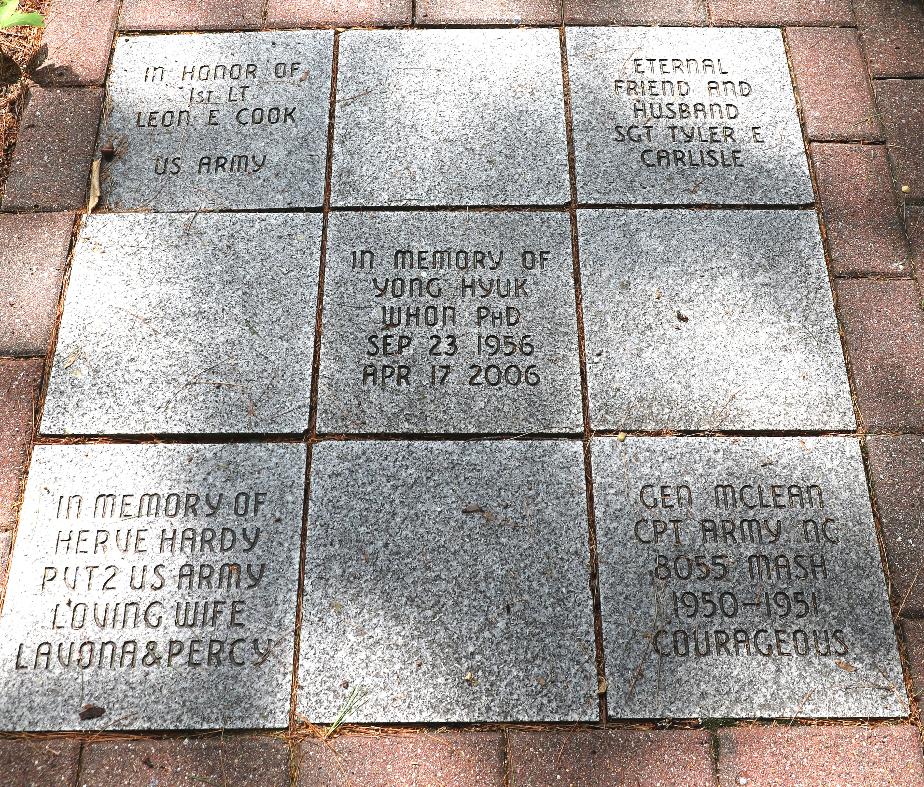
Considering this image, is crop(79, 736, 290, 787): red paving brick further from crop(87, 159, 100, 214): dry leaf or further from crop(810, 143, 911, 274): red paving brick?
crop(810, 143, 911, 274): red paving brick

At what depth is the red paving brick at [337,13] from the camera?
312cm

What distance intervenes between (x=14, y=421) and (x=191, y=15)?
177 cm

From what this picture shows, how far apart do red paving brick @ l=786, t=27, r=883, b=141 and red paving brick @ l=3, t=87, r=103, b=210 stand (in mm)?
2730

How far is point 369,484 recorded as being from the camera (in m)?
2.39

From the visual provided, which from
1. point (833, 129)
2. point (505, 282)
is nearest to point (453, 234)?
point (505, 282)

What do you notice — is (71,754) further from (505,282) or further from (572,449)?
(505,282)

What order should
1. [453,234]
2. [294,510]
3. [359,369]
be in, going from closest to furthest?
1. [294,510]
2. [359,369]
3. [453,234]

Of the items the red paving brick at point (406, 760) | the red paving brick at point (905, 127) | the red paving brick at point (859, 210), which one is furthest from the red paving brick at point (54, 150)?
the red paving brick at point (905, 127)

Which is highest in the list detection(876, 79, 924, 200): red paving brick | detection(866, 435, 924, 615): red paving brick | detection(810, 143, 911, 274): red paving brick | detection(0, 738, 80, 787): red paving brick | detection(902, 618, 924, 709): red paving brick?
detection(876, 79, 924, 200): red paving brick

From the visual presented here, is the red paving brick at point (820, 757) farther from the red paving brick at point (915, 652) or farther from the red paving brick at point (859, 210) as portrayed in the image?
the red paving brick at point (859, 210)

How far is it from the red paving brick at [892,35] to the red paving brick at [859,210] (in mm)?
438

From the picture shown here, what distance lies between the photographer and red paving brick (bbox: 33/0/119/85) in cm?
306

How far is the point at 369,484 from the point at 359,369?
1.26ft

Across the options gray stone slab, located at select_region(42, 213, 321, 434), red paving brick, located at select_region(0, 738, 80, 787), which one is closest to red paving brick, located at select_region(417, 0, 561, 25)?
gray stone slab, located at select_region(42, 213, 321, 434)
